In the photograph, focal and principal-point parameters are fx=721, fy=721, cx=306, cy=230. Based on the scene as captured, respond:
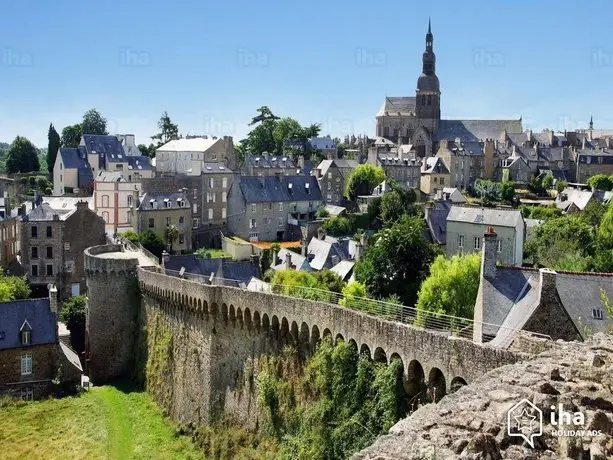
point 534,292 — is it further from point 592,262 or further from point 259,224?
point 259,224

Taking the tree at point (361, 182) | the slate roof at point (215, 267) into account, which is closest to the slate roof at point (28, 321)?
the slate roof at point (215, 267)

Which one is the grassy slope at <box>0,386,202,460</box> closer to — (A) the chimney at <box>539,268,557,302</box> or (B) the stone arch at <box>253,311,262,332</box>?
(B) the stone arch at <box>253,311,262,332</box>

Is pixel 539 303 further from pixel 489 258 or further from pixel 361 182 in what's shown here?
pixel 361 182

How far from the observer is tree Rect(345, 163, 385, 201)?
252ft

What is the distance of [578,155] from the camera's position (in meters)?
96.7

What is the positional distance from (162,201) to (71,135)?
149 ft

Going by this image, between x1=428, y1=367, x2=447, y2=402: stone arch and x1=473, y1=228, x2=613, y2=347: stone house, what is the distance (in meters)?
3.81

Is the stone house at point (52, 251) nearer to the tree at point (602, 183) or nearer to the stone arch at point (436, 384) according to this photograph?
the stone arch at point (436, 384)

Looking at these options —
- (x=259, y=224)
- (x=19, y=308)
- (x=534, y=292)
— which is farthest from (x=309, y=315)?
(x=259, y=224)

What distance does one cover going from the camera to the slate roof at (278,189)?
219 feet

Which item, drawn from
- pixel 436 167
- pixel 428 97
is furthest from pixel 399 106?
pixel 436 167

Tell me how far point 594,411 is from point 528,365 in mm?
3017

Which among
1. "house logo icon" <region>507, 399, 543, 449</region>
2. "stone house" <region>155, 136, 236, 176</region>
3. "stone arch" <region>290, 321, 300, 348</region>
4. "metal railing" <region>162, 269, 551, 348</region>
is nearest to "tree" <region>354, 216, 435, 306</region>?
"metal railing" <region>162, 269, 551, 348</region>

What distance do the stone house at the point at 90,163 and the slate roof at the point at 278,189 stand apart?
13.3m
